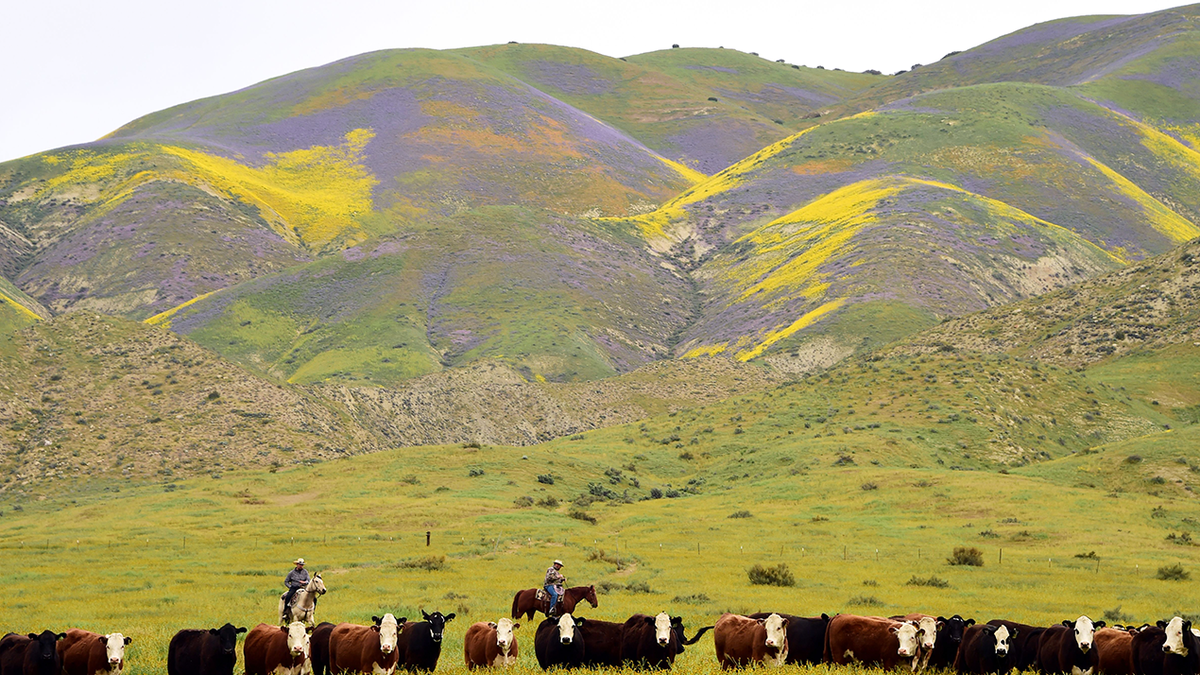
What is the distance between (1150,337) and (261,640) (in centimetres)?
7698

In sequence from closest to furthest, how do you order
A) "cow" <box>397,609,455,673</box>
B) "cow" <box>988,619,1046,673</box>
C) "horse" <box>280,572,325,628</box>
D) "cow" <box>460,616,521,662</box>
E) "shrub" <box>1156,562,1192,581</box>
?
"cow" <box>460,616,521,662</box>, "cow" <box>397,609,455,673</box>, "cow" <box>988,619,1046,673</box>, "horse" <box>280,572,325,628</box>, "shrub" <box>1156,562,1192,581</box>

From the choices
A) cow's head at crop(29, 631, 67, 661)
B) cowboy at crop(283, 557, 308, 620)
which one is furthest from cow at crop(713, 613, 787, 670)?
cow's head at crop(29, 631, 67, 661)

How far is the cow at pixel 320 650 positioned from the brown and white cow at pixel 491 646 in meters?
2.56

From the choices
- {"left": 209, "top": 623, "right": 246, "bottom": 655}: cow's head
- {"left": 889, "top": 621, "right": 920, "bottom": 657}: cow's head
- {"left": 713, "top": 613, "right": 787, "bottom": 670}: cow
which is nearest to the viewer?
{"left": 209, "top": 623, "right": 246, "bottom": 655}: cow's head

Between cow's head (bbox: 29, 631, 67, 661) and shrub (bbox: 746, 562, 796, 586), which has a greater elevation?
cow's head (bbox: 29, 631, 67, 661)

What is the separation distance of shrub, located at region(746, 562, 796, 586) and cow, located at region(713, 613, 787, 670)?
13389 millimetres

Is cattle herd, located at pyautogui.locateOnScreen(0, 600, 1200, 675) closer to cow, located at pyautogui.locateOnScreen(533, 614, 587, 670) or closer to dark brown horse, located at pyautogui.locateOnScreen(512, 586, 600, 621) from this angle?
cow, located at pyautogui.locateOnScreen(533, 614, 587, 670)

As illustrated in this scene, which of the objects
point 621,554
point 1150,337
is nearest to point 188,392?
point 621,554

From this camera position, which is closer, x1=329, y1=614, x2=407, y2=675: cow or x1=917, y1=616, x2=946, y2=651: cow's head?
x1=329, y1=614, x2=407, y2=675: cow

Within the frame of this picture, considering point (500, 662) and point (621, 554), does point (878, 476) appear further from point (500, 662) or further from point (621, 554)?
point (500, 662)

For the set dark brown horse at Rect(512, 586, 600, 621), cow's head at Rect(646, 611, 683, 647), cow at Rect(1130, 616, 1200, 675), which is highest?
cow's head at Rect(646, 611, 683, 647)

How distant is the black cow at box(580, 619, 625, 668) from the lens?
61.3 feet

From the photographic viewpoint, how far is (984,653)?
1847 cm

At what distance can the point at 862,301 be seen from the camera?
100 meters
